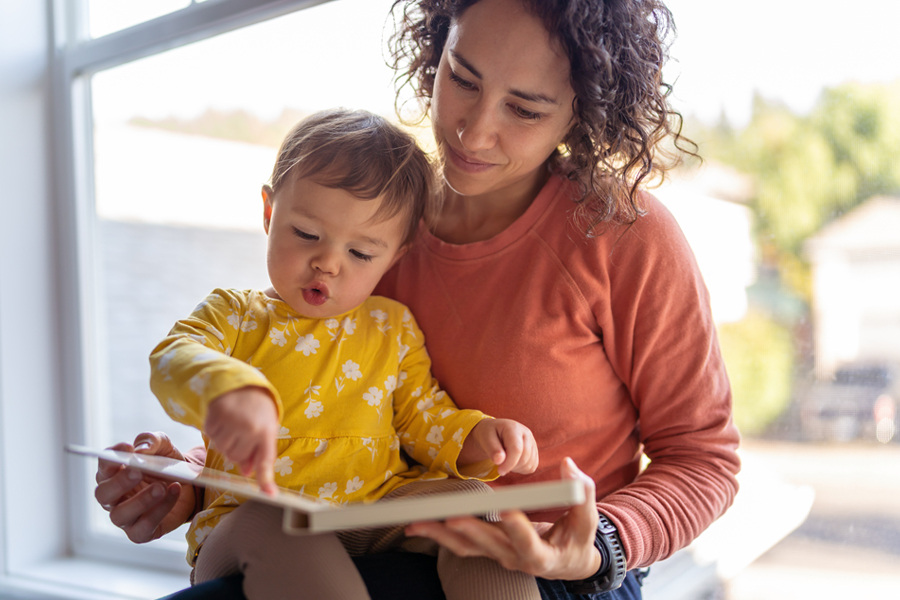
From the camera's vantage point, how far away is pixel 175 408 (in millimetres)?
770

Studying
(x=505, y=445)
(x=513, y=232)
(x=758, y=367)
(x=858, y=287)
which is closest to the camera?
(x=505, y=445)

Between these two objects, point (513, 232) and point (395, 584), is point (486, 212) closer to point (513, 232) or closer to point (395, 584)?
point (513, 232)

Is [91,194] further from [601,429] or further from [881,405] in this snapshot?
[881,405]

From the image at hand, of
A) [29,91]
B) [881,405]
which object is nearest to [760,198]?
[881,405]

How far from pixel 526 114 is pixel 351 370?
47 centimetres

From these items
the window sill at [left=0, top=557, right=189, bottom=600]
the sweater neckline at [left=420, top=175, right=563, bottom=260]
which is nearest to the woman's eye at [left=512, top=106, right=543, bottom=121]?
the sweater neckline at [left=420, top=175, right=563, bottom=260]

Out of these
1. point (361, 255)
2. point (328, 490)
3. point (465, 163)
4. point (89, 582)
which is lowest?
point (89, 582)

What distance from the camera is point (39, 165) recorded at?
1917 millimetres

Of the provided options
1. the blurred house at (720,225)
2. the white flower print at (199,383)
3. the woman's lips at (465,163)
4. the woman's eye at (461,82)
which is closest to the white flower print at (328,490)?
the white flower print at (199,383)

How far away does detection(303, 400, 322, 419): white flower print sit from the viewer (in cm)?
99

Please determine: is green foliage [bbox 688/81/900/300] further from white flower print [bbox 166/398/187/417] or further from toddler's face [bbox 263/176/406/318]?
white flower print [bbox 166/398/187/417]

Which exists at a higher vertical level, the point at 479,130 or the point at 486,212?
the point at 479,130

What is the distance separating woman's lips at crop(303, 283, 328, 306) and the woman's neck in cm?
28

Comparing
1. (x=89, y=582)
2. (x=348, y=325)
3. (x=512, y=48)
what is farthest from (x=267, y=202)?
(x=89, y=582)
